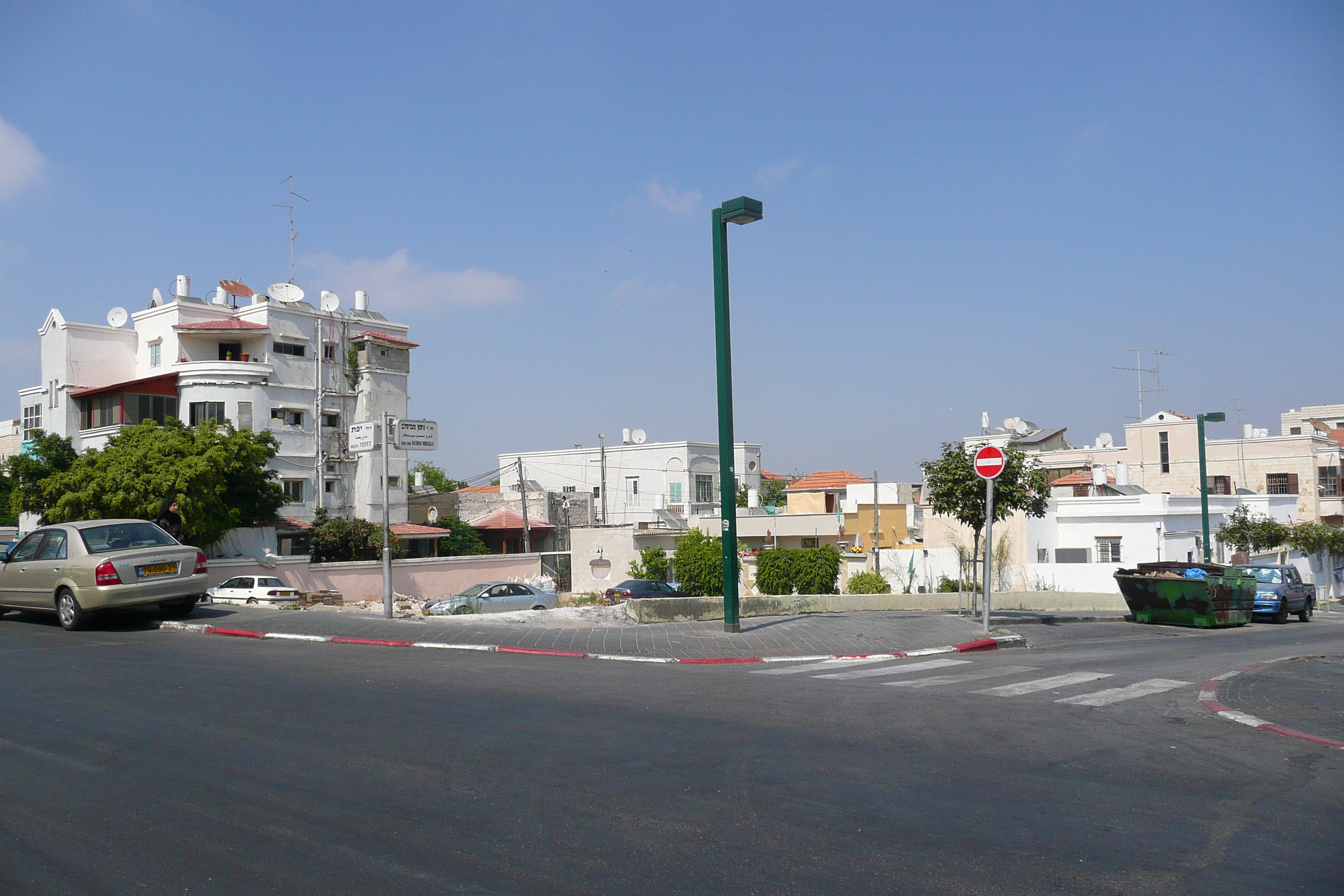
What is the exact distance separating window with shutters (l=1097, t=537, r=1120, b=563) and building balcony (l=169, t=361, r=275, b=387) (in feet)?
132

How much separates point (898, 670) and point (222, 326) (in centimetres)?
4628

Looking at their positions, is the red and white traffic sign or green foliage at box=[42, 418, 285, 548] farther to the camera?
green foliage at box=[42, 418, 285, 548]

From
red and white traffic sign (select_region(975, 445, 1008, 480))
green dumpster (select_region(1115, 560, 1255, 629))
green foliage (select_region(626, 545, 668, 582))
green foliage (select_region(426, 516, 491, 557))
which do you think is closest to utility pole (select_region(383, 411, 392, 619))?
red and white traffic sign (select_region(975, 445, 1008, 480))

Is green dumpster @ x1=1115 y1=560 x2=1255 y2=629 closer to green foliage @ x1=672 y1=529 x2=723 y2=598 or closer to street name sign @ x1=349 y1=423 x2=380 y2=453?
street name sign @ x1=349 y1=423 x2=380 y2=453

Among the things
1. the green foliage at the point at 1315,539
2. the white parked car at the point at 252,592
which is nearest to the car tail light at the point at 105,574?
the white parked car at the point at 252,592

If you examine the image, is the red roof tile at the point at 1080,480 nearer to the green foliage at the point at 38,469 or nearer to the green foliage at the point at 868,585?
the green foliage at the point at 868,585

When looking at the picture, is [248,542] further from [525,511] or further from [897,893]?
[897,893]

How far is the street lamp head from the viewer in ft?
46.1

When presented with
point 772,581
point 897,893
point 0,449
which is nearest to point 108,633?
point 897,893

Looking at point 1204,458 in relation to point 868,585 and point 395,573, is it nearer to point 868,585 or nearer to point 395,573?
point 868,585

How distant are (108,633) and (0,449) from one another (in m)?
67.8

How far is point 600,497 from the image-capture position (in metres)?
83.6

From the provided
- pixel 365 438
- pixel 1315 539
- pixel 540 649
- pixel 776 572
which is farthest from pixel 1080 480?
pixel 540 649

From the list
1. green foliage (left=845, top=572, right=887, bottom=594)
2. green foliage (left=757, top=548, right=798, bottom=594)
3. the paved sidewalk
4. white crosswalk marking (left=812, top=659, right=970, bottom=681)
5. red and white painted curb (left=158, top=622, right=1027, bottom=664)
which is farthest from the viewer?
green foliage (left=757, top=548, right=798, bottom=594)
